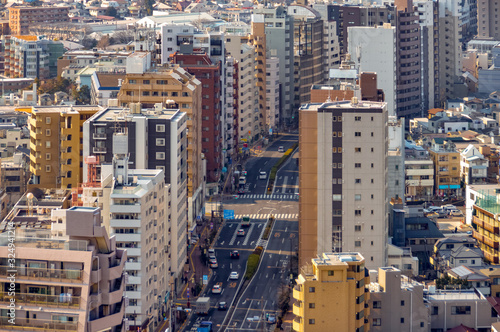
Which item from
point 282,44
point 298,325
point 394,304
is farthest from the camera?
point 282,44

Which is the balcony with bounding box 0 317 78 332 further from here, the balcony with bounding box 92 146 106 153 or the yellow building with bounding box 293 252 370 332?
the balcony with bounding box 92 146 106 153

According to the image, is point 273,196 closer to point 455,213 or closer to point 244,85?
point 455,213

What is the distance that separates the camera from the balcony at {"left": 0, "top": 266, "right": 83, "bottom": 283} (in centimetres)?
5591

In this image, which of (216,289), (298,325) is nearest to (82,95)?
(216,289)

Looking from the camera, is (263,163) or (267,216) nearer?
(267,216)

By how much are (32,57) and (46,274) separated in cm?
13259

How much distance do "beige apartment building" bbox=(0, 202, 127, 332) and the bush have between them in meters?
44.6

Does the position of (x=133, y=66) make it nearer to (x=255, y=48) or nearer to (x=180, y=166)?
(x=180, y=166)

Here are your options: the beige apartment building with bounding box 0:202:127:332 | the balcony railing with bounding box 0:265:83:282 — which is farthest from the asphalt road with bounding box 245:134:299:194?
the balcony railing with bounding box 0:265:83:282

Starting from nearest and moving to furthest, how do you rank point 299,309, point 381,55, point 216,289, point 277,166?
1. point 299,309
2. point 216,289
3. point 277,166
4. point 381,55

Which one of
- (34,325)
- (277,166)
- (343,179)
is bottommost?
(34,325)

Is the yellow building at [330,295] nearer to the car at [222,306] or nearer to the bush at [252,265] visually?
the car at [222,306]

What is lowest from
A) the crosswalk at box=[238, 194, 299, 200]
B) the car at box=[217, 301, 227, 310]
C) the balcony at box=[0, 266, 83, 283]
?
the car at box=[217, 301, 227, 310]

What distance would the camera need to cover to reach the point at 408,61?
6639 inches
